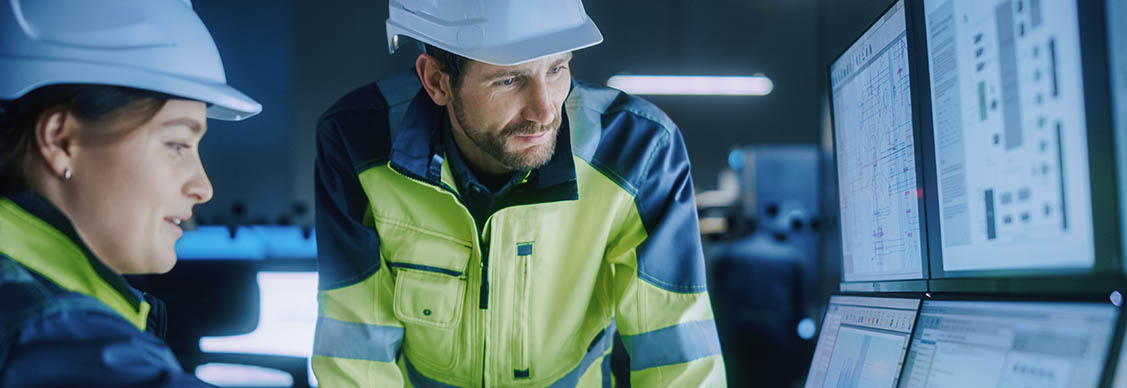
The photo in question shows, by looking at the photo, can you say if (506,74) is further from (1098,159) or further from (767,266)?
(767,266)

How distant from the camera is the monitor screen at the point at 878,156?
107 cm

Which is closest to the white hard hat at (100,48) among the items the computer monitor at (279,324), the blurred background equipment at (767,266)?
the computer monitor at (279,324)

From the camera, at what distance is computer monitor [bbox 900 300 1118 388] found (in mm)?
689

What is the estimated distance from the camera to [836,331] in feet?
4.28

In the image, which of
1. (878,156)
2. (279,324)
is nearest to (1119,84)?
(878,156)

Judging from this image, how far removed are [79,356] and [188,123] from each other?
332mm

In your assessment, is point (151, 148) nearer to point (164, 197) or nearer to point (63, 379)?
point (164, 197)

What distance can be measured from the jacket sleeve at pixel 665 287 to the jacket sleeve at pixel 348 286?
442 millimetres

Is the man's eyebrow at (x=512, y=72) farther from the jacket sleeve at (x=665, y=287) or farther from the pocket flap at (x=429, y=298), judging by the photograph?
the pocket flap at (x=429, y=298)

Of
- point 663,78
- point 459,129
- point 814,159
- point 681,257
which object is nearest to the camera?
point 681,257

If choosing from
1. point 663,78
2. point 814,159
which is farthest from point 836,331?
point 663,78

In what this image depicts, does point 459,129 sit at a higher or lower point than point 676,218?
higher

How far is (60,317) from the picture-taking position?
81cm

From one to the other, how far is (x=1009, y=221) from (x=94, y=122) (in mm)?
988
